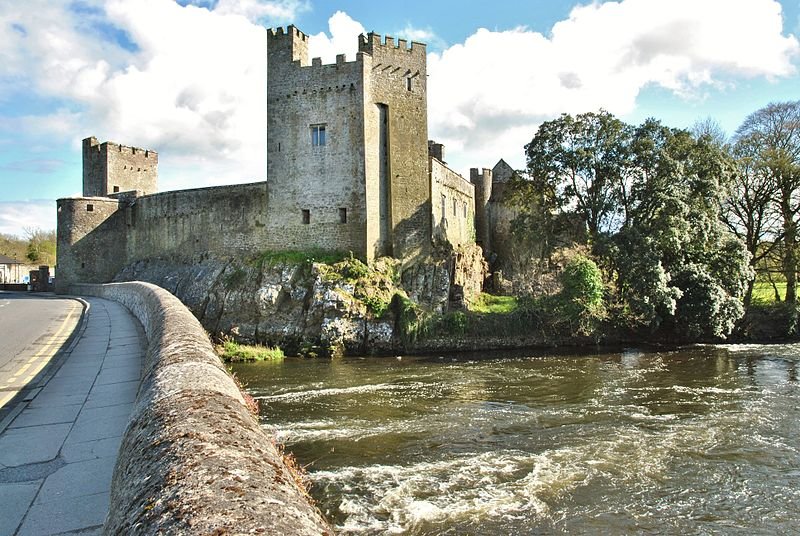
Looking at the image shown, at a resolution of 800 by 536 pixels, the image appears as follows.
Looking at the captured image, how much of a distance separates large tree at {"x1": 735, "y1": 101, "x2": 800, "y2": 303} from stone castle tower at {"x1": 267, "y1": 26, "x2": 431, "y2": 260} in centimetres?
1863

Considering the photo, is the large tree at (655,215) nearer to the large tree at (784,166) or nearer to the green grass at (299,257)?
the large tree at (784,166)

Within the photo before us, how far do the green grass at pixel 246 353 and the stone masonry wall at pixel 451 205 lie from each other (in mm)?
11021

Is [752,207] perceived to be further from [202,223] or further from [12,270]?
[12,270]

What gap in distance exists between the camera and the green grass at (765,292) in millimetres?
32438

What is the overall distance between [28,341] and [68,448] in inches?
406

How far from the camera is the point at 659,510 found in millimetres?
9141

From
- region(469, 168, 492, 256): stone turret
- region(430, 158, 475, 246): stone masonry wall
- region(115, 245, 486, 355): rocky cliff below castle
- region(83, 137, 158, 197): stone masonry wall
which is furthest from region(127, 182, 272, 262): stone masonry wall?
region(469, 168, 492, 256): stone turret

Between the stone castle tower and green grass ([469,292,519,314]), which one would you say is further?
the stone castle tower

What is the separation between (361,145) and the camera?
1195 inches

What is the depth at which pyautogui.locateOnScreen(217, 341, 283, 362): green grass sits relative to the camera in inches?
1012

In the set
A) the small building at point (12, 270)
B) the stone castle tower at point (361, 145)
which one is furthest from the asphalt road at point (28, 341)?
the small building at point (12, 270)

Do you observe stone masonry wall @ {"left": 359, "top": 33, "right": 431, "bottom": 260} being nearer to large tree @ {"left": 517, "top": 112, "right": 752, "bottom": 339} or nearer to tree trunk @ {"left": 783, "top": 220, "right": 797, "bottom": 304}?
large tree @ {"left": 517, "top": 112, "right": 752, "bottom": 339}

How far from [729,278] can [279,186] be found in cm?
2372

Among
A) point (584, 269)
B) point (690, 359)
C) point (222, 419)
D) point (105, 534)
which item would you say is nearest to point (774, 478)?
point (222, 419)
